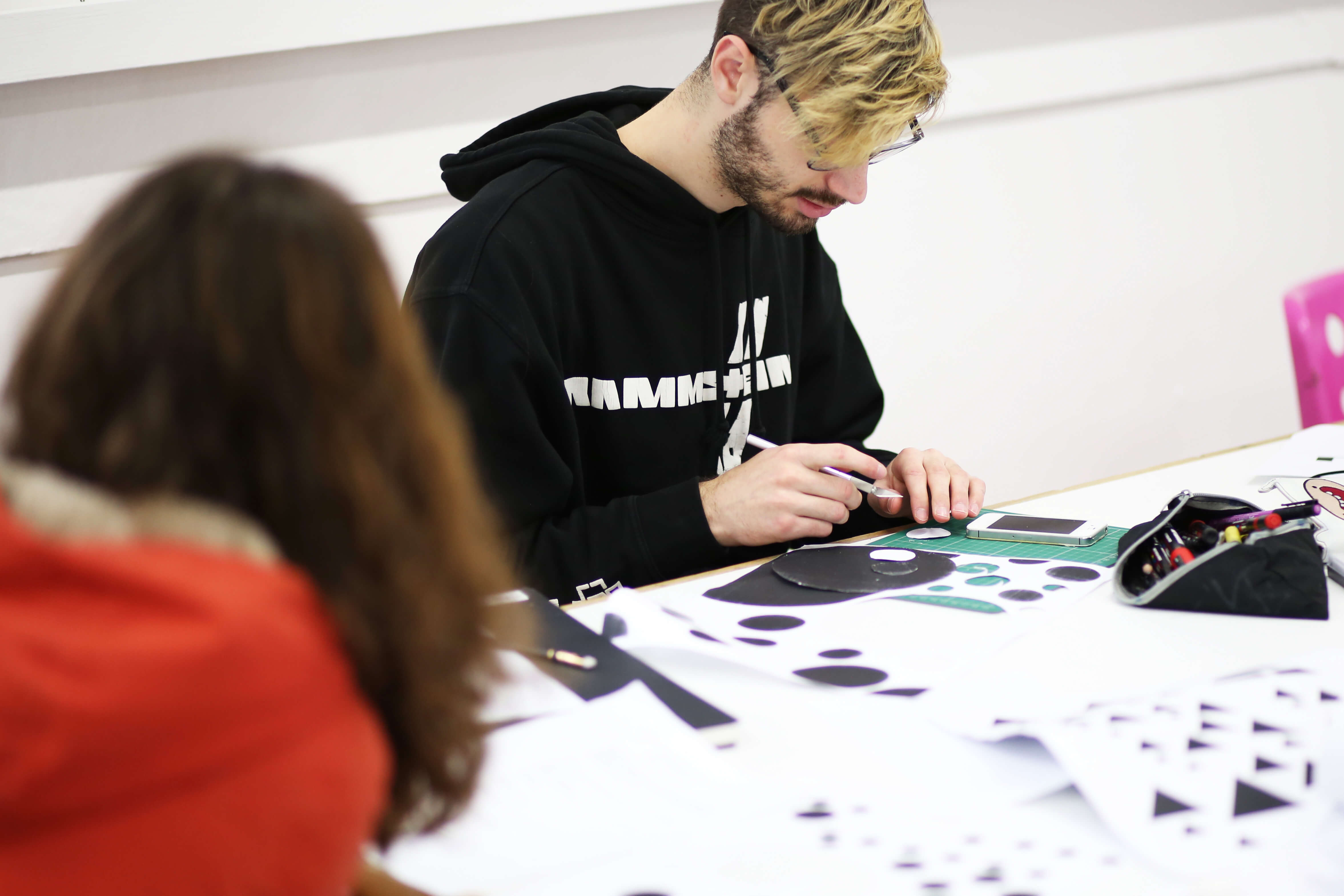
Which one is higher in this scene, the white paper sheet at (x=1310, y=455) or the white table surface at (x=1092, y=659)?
the white paper sheet at (x=1310, y=455)

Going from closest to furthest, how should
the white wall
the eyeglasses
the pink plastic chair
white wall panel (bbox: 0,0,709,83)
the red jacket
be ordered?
the red jacket → the eyeglasses → the pink plastic chair → white wall panel (bbox: 0,0,709,83) → the white wall

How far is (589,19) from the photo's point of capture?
2.07m

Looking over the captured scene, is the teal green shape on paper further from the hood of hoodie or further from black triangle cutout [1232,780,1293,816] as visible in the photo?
the hood of hoodie

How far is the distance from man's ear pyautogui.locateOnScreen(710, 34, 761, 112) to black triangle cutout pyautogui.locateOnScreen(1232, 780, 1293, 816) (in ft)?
3.01

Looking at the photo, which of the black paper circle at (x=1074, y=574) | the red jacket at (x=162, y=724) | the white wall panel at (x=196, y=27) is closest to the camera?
the red jacket at (x=162, y=724)

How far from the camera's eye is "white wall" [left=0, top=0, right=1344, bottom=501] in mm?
1996

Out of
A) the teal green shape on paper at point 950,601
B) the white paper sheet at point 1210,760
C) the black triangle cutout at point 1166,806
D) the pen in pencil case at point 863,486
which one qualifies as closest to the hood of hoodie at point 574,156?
the pen in pencil case at point 863,486

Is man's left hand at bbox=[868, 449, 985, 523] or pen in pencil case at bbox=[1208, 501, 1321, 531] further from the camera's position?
man's left hand at bbox=[868, 449, 985, 523]

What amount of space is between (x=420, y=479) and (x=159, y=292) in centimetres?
12

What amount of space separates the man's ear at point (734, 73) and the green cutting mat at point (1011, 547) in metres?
0.54

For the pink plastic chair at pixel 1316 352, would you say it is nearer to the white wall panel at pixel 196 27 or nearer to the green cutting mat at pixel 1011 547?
the green cutting mat at pixel 1011 547

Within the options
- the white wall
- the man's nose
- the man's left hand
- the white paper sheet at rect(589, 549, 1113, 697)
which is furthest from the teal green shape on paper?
the white wall

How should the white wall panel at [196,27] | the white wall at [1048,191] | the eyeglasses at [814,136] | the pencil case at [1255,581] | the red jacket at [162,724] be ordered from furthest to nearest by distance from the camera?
the white wall at [1048,191], the white wall panel at [196,27], the eyeglasses at [814,136], the pencil case at [1255,581], the red jacket at [162,724]

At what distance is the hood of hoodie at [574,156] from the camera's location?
4.42 ft
